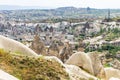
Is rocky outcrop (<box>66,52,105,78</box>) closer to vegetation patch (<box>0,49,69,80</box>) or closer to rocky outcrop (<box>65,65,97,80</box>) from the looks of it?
rocky outcrop (<box>65,65,97,80</box>)

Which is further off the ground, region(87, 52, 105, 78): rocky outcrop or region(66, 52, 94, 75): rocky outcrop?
region(66, 52, 94, 75): rocky outcrop

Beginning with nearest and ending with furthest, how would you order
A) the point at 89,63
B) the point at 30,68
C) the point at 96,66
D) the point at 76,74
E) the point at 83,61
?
the point at 30,68
the point at 76,74
the point at 83,61
the point at 89,63
the point at 96,66

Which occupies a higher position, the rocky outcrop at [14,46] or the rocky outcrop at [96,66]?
the rocky outcrop at [14,46]

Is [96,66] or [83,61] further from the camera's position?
[96,66]

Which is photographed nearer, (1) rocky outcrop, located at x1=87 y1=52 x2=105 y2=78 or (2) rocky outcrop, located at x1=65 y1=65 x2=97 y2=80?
(2) rocky outcrop, located at x1=65 y1=65 x2=97 y2=80

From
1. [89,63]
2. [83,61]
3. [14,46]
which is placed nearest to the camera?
[14,46]

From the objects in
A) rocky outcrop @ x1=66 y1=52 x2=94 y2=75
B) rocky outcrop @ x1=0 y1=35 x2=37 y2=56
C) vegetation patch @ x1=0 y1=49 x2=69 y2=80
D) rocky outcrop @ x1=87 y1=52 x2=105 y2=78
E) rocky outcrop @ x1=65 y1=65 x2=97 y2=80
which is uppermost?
vegetation patch @ x1=0 y1=49 x2=69 y2=80

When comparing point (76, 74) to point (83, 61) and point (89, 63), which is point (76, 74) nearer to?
point (83, 61)

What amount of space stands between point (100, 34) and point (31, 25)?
2152 inches

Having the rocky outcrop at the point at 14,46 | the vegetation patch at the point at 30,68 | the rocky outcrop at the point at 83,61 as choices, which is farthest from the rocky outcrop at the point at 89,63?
the vegetation patch at the point at 30,68

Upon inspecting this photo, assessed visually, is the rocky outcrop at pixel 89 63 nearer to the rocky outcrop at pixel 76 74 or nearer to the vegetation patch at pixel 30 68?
the rocky outcrop at pixel 76 74

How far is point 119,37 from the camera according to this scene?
349ft

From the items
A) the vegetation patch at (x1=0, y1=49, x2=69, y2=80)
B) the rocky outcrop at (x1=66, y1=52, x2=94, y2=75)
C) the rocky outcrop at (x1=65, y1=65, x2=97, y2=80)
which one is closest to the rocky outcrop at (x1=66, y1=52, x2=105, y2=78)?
the rocky outcrop at (x1=66, y1=52, x2=94, y2=75)

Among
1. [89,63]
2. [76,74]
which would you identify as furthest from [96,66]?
[76,74]
